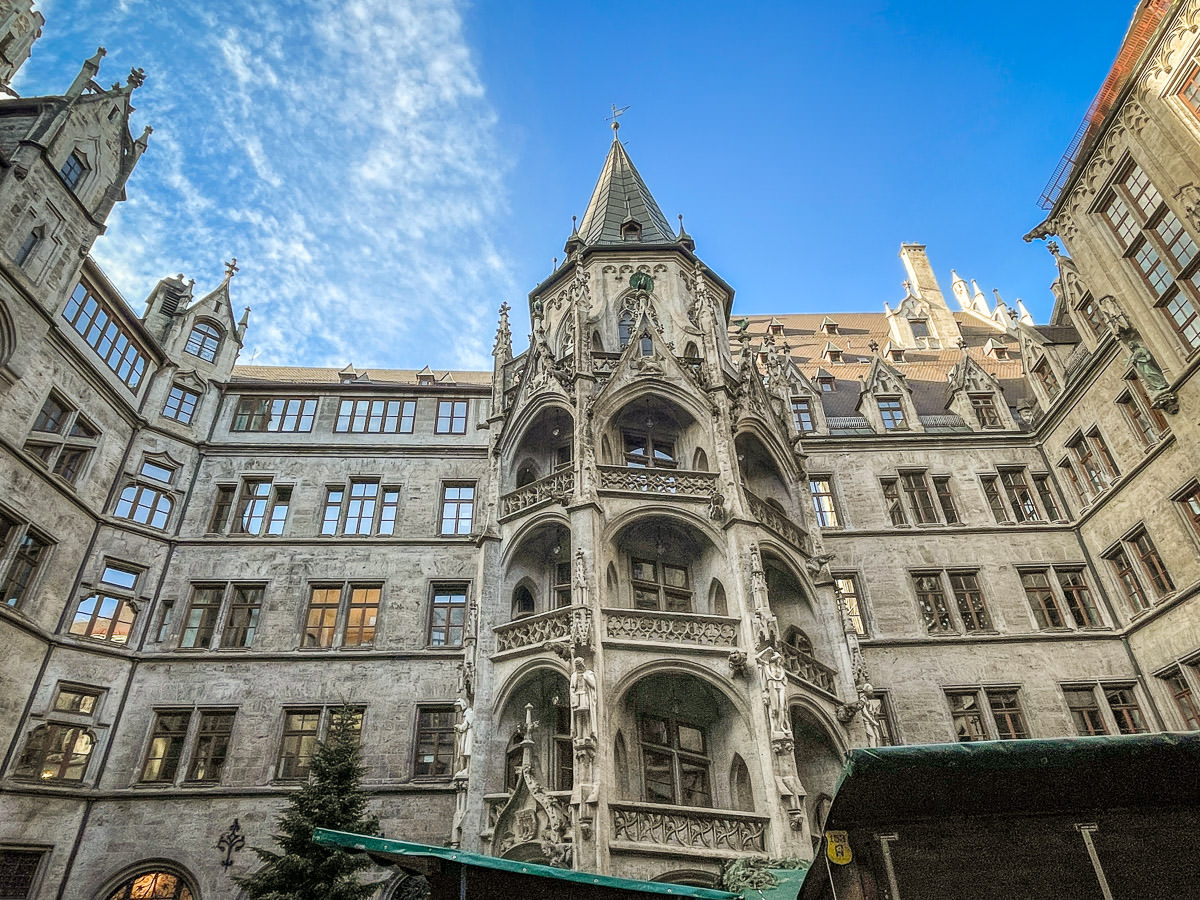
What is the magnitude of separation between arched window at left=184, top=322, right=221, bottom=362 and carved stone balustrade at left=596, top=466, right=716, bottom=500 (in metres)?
16.8

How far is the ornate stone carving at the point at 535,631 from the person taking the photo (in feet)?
58.5

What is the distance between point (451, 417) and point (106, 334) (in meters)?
11.1

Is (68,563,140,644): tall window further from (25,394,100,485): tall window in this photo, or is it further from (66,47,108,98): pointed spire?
(66,47,108,98): pointed spire

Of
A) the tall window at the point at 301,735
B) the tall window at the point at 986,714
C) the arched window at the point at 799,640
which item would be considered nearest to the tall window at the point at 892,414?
the tall window at the point at 986,714

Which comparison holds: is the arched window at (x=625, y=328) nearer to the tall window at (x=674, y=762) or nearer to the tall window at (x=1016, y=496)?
the tall window at (x=674, y=762)

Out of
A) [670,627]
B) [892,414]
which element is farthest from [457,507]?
[892,414]

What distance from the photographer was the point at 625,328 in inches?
1006

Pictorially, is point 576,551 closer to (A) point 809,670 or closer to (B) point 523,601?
(B) point 523,601

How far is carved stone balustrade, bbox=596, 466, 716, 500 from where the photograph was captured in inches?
787

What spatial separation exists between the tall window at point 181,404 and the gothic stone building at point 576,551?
146 millimetres

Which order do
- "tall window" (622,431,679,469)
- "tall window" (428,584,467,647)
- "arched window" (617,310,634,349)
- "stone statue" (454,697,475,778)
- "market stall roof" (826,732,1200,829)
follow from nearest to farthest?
1. "market stall roof" (826,732,1200,829)
2. "stone statue" (454,697,475,778)
3. "tall window" (622,431,679,469)
4. "tall window" (428,584,467,647)
5. "arched window" (617,310,634,349)

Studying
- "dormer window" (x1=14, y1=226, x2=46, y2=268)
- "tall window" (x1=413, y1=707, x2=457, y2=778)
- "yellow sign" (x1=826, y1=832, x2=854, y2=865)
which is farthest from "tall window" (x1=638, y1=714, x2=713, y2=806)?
"dormer window" (x1=14, y1=226, x2=46, y2=268)

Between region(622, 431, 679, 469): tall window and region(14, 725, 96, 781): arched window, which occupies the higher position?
region(622, 431, 679, 469): tall window

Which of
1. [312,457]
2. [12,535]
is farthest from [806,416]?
[12,535]
